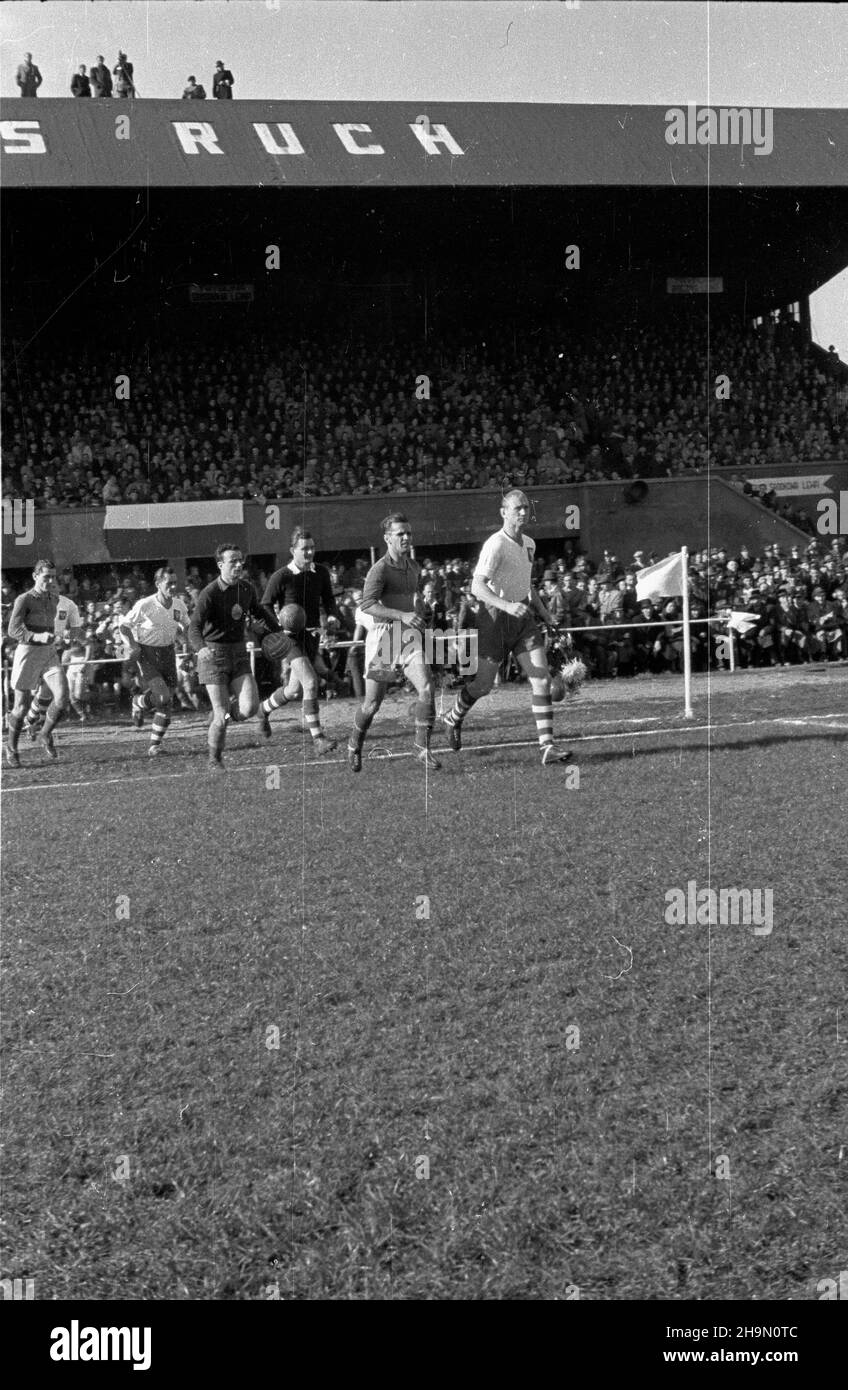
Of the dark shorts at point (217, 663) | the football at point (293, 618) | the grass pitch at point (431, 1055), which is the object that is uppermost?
the football at point (293, 618)

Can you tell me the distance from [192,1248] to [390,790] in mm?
6567

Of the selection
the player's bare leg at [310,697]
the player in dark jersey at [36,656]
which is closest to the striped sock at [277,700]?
the player's bare leg at [310,697]

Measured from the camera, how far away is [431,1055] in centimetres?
467

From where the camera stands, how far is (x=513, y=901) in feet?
21.4

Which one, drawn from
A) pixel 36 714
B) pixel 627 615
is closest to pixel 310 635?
pixel 36 714

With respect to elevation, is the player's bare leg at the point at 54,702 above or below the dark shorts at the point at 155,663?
below

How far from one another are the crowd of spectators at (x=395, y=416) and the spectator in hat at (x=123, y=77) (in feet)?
15.6

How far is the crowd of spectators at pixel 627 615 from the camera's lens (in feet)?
60.4

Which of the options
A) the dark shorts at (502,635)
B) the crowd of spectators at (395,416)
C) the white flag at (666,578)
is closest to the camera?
the dark shorts at (502,635)

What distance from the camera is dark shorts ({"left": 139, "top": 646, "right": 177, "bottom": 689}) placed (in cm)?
1422

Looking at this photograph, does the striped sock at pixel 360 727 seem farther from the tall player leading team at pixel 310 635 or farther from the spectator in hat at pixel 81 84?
the spectator in hat at pixel 81 84

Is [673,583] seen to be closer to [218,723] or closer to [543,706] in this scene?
[543,706]

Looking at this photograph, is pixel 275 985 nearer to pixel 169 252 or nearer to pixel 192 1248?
pixel 192 1248
